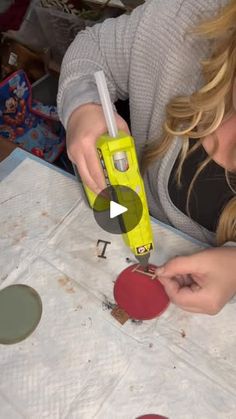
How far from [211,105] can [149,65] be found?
0.43 ft

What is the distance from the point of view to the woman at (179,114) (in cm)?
49

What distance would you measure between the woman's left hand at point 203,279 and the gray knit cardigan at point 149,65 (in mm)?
101

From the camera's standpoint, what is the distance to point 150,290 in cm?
52

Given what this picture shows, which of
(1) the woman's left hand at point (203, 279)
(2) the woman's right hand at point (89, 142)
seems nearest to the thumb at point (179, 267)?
(1) the woman's left hand at point (203, 279)

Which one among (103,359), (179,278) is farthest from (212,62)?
(103,359)

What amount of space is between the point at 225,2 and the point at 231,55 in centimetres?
8

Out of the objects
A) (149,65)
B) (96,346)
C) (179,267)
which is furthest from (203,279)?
(149,65)

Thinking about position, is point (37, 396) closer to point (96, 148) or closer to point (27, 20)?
point (96, 148)

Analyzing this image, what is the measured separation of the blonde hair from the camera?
483 millimetres
